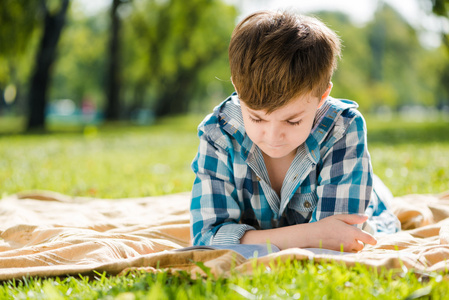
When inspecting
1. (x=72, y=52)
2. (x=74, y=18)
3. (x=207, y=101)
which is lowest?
(x=207, y=101)

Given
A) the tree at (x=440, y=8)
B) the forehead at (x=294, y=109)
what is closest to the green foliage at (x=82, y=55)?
the tree at (x=440, y=8)

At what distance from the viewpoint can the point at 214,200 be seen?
7.83ft

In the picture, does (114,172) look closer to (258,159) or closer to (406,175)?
(406,175)

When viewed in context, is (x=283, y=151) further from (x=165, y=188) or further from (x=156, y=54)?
(x=156, y=54)

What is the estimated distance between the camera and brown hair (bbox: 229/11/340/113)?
6.74 feet

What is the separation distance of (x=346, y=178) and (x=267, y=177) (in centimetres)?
41

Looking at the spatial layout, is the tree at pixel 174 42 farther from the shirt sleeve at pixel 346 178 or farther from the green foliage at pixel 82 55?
the shirt sleeve at pixel 346 178

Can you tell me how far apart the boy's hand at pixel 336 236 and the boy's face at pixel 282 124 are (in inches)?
16.2

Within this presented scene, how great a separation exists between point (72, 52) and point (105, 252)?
34715 mm

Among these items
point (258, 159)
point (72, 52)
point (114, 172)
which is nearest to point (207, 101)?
point (72, 52)

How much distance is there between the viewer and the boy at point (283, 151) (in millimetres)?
2080

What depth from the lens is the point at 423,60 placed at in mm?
41281

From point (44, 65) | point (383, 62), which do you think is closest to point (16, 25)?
point (44, 65)

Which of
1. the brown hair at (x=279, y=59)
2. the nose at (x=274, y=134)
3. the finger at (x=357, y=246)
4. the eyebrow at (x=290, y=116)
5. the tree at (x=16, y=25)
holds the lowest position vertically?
the finger at (x=357, y=246)
